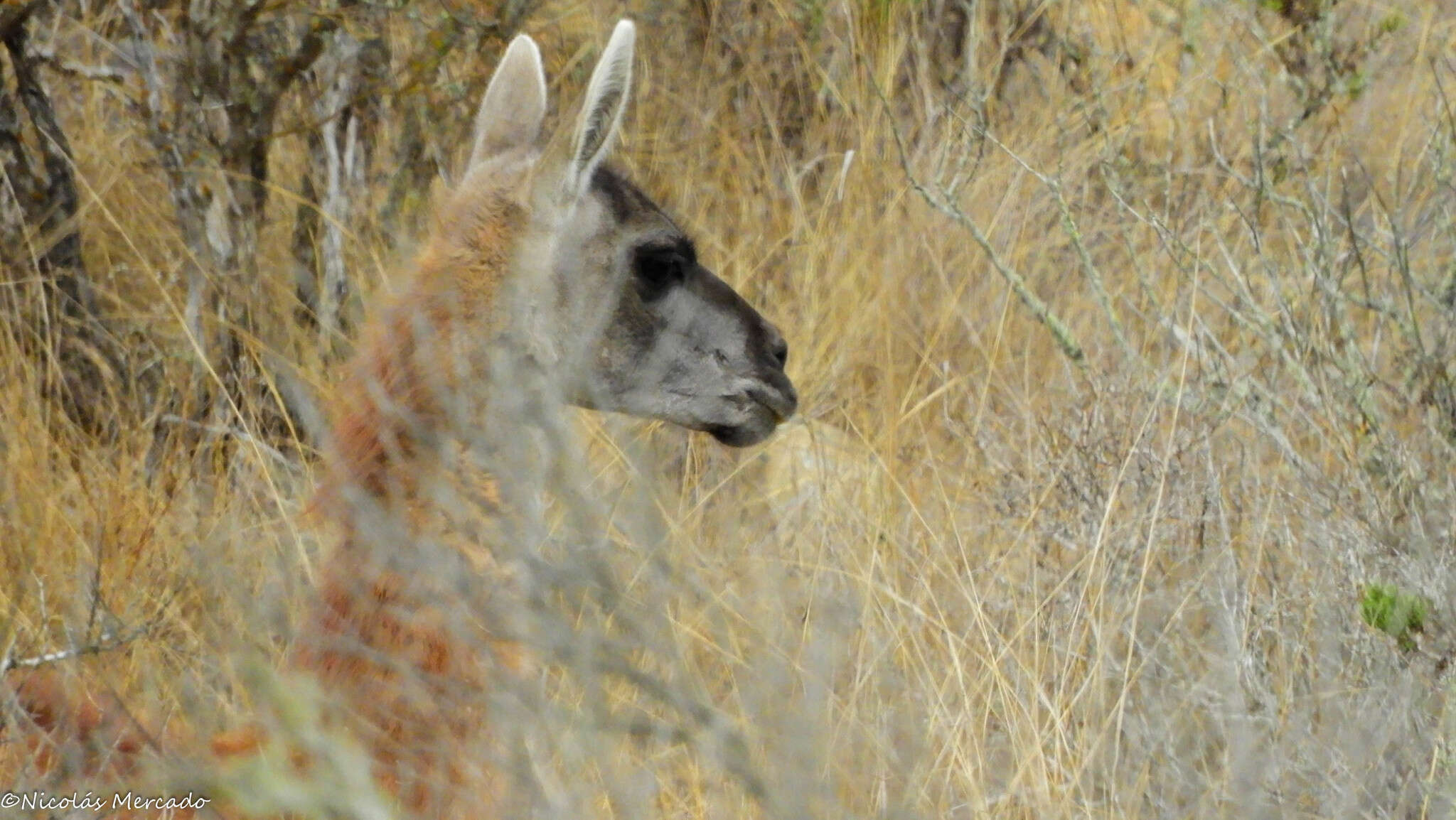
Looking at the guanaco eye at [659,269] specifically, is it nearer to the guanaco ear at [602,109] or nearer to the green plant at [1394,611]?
the guanaco ear at [602,109]

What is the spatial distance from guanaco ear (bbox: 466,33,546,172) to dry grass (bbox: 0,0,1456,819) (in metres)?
0.77

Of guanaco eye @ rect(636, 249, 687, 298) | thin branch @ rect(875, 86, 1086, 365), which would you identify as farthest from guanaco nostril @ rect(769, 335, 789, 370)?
thin branch @ rect(875, 86, 1086, 365)

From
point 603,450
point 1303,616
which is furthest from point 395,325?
point 1303,616

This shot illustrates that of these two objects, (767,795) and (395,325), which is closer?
(767,795)

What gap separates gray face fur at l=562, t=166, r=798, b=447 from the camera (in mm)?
3895

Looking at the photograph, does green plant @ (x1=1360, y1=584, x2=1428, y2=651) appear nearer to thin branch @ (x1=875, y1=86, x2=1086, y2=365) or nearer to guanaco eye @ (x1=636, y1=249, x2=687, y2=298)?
thin branch @ (x1=875, y1=86, x2=1086, y2=365)

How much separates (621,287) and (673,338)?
18 cm

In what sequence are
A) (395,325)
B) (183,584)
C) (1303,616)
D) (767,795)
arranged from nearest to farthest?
(767,795) → (395,325) → (1303,616) → (183,584)

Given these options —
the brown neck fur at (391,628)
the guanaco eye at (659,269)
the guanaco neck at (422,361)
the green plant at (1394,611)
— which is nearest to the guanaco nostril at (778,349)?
the guanaco eye at (659,269)

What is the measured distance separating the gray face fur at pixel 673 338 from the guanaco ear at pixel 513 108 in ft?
0.74

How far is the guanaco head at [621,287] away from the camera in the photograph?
373cm

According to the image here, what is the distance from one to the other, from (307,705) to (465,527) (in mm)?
653

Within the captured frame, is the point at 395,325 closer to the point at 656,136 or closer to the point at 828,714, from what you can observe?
the point at 828,714

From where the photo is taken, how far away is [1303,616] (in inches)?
143
